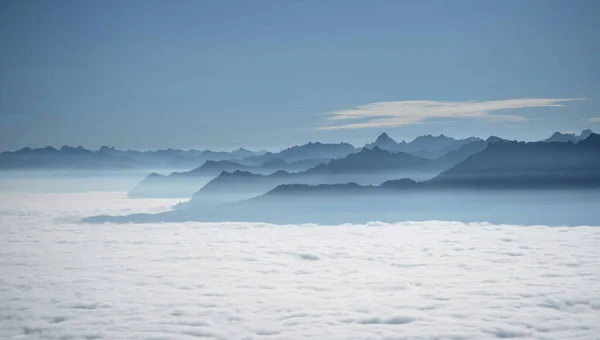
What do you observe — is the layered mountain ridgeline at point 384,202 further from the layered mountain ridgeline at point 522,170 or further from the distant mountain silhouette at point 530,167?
the distant mountain silhouette at point 530,167

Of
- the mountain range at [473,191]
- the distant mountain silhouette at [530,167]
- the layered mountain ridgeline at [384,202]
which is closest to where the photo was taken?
the layered mountain ridgeline at [384,202]

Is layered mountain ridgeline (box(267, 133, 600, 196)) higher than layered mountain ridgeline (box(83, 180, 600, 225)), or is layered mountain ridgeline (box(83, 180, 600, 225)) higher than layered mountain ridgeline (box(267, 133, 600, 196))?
layered mountain ridgeline (box(267, 133, 600, 196))

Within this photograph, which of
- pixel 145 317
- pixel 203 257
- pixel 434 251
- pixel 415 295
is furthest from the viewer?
pixel 434 251

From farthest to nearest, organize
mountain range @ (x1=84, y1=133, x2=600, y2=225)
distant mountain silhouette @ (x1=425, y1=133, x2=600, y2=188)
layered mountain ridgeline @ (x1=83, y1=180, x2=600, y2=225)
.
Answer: distant mountain silhouette @ (x1=425, y1=133, x2=600, y2=188) < mountain range @ (x1=84, y1=133, x2=600, y2=225) < layered mountain ridgeline @ (x1=83, y1=180, x2=600, y2=225)

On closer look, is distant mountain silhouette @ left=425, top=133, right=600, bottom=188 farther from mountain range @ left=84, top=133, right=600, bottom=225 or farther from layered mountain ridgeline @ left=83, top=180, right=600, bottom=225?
layered mountain ridgeline @ left=83, top=180, right=600, bottom=225

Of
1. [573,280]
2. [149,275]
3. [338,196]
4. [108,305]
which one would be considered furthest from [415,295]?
[338,196]

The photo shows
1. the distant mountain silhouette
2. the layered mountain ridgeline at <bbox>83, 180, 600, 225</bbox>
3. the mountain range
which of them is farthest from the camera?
the distant mountain silhouette

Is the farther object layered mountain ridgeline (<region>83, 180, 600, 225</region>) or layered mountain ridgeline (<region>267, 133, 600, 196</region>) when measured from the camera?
layered mountain ridgeline (<region>267, 133, 600, 196</region>)

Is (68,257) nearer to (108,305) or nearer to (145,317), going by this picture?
(108,305)

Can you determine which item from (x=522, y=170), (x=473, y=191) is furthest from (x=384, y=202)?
(x=522, y=170)

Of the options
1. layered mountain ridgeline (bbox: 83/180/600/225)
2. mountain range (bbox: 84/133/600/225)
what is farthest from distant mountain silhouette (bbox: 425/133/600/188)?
layered mountain ridgeline (bbox: 83/180/600/225)

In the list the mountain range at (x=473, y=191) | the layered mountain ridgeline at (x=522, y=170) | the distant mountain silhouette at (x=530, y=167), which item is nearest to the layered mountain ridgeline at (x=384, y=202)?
the mountain range at (x=473, y=191)
